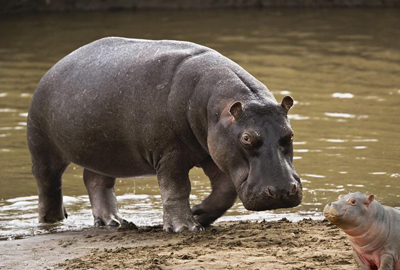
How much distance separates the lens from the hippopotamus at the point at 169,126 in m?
5.80

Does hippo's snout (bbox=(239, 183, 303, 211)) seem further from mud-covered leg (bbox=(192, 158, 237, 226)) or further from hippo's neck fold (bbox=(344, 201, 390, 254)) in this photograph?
mud-covered leg (bbox=(192, 158, 237, 226))

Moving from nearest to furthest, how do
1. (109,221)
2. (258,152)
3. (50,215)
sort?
(258,152)
(109,221)
(50,215)

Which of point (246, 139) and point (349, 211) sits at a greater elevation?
point (246, 139)

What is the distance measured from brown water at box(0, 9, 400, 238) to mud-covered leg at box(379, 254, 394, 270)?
237 centimetres

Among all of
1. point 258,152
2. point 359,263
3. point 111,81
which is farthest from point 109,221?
point 359,263

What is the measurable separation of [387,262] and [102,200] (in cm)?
316

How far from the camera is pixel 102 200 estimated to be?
7.40m

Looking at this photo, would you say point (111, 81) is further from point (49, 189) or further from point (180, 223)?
point (49, 189)

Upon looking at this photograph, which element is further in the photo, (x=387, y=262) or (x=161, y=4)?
(x=161, y=4)

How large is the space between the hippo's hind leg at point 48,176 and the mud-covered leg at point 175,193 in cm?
133

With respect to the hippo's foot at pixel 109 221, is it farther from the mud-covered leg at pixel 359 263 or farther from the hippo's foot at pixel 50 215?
the mud-covered leg at pixel 359 263

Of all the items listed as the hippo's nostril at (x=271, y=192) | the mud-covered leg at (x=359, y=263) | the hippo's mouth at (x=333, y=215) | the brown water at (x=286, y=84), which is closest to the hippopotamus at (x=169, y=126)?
the hippo's nostril at (x=271, y=192)

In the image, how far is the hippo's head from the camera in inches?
223

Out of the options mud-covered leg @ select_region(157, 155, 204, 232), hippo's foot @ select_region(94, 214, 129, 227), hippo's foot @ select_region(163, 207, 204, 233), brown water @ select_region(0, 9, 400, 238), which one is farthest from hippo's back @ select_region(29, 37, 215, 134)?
brown water @ select_region(0, 9, 400, 238)
